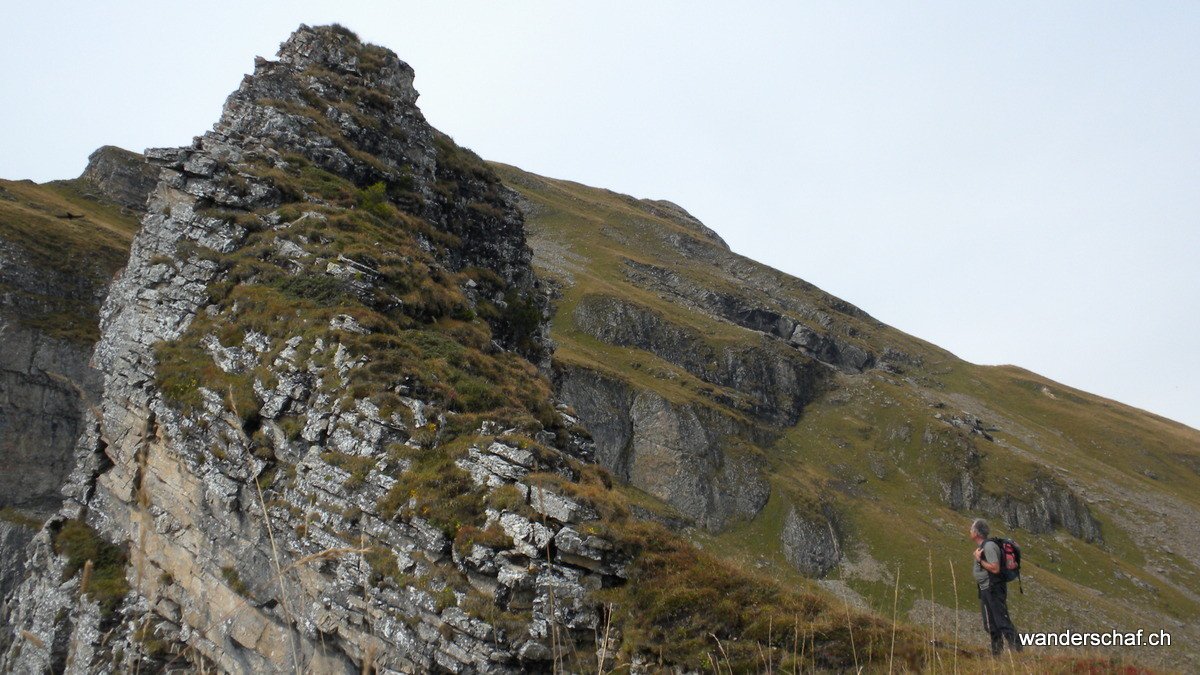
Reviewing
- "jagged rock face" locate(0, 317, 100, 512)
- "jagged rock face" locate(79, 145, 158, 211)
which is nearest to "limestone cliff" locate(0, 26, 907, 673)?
"jagged rock face" locate(0, 317, 100, 512)

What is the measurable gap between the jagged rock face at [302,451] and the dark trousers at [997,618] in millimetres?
7603

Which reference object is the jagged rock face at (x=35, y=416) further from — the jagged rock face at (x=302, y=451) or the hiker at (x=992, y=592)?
the hiker at (x=992, y=592)

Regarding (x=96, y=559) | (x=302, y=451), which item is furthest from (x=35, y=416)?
(x=302, y=451)

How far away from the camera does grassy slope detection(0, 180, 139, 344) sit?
56.8 meters

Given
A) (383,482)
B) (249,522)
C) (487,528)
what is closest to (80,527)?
(249,522)

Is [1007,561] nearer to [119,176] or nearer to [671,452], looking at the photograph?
[671,452]

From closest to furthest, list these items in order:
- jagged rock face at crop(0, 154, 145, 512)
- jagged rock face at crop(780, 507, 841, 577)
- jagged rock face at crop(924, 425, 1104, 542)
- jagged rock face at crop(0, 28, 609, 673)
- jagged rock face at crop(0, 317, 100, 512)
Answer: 1. jagged rock face at crop(0, 28, 609, 673)
2. jagged rock face at crop(0, 317, 100, 512)
3. jagged rock face at crop(0, 154, 145, 512)
4. jagged rock face at crop(780, 507, 841, 577)
5. jagged rock face at crop(924, 425, 1104, 542)

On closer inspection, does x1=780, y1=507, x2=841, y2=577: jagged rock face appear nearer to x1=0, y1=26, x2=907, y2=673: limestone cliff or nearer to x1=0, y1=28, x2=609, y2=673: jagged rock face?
x1=0, y1=26, x2=907, y2=673: limestone cliff

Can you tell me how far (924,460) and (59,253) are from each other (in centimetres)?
12299

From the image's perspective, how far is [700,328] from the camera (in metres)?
A: 128

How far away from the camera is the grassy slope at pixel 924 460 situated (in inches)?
3201

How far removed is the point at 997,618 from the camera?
1228cm

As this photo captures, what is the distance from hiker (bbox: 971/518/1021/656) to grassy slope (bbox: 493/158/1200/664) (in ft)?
107

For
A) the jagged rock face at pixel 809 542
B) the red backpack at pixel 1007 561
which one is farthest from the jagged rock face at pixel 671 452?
the red backpack at pixel 1007 561
